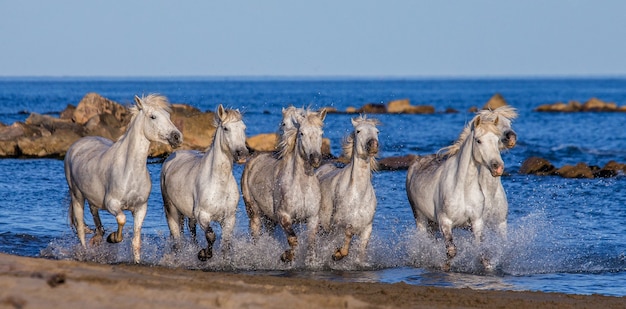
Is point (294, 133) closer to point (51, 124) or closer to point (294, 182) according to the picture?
point (294, 182)

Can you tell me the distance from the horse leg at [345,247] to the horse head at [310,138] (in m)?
0.88

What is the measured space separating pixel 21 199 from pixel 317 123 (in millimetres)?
8720

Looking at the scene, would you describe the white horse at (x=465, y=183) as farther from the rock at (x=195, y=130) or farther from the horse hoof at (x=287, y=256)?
the rock at (x=195, y=130)

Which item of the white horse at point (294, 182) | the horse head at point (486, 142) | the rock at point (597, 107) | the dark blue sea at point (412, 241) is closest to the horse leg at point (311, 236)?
the white horse at point (294, 182)

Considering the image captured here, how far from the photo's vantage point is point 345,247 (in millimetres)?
11828

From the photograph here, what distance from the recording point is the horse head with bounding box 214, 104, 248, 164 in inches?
444

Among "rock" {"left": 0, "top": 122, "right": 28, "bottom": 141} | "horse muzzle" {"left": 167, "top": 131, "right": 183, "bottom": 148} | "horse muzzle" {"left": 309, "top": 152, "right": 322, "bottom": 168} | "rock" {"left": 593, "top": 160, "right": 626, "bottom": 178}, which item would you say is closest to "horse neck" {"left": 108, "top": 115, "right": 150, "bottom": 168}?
"horse muzzle" {"left": 167, "top": 131, "right": 183, "bottom": 148}

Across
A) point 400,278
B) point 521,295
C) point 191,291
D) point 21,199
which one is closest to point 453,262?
point 400,278

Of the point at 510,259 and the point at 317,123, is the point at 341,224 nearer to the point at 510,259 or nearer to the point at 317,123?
the point at 317,123

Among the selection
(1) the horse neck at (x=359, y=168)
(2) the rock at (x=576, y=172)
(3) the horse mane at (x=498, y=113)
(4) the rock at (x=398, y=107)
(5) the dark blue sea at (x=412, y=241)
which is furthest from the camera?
(4) the rock at (x=398, y=107)

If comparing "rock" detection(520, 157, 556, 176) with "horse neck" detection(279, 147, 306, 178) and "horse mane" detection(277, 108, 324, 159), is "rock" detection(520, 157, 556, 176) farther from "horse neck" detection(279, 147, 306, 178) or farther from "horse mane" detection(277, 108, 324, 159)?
"horse neck" detection(279, 147, 306, 178)

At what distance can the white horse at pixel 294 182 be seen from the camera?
1147cm

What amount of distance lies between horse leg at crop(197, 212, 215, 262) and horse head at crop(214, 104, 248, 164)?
29.3 inches

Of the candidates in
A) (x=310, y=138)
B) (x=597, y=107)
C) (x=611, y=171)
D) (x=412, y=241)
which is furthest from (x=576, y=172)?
(x=597, y=107)
